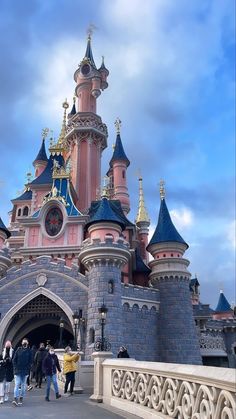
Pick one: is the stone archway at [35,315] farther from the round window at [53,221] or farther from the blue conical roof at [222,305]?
the blue conical roof at [222,305]

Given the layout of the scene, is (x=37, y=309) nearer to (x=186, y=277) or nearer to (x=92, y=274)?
(x=92, y=274)

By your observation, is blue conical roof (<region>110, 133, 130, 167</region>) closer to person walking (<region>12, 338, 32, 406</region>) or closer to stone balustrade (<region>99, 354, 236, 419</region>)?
Answer: person walking (<region>12, 338, 32, 406</region>)

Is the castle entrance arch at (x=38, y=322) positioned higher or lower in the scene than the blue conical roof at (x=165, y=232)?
lower

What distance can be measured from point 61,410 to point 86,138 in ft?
96.3

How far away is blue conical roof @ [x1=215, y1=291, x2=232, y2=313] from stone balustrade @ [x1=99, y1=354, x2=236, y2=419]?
37421 millimetres

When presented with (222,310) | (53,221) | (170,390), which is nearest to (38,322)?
(53,221)

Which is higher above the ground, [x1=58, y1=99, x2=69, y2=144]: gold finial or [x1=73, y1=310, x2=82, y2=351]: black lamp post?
[x1=58, y1=99, x2=69, y2=144]: gold finial

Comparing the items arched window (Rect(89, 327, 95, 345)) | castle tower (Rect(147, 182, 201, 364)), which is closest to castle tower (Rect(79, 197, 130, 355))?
arched window (Rect(89, 327, 95, 345))

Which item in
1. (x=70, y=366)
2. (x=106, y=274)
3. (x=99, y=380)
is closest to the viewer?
(x=99, y=380)

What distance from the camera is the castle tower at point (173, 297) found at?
23.5 m

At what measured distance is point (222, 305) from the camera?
44188 mm

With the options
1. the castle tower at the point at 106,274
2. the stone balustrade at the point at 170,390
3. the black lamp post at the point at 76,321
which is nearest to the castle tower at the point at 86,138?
the castle tower at the point at 106,274

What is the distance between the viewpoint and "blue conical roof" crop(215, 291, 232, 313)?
43.5m

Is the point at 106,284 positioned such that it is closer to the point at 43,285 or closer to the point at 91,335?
the point at 91,335
